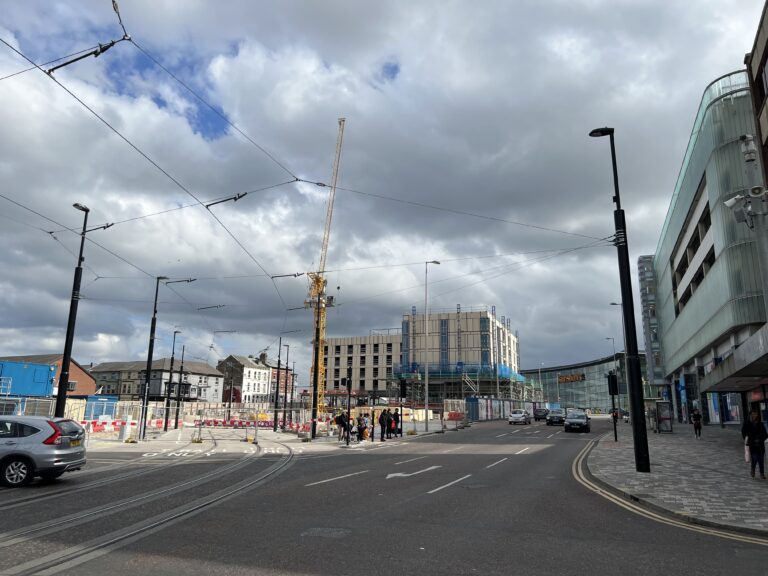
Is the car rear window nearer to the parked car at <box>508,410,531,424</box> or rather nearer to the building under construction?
the parked car at <box>508,410,531,424</box>

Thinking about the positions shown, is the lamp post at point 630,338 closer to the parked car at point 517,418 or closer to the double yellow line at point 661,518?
the double yellow line at point 661,518

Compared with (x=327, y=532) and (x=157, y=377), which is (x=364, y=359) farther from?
(x=327, y=532)

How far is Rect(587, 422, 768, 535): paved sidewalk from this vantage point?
9164 mm

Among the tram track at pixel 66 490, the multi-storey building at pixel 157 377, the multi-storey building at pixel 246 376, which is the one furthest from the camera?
the multi-storey building at pixel 246 376

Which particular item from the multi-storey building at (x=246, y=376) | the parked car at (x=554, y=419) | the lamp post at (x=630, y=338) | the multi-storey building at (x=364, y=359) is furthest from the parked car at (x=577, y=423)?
the multi-storey building at (x=246, y=376)

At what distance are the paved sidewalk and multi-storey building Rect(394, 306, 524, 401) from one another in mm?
74923

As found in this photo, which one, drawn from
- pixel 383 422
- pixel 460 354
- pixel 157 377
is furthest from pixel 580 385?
pixel 383 422

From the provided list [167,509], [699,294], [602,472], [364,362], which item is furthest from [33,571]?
[364,362]

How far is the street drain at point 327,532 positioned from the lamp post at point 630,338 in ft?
31.5

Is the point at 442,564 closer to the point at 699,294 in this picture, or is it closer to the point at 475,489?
the point at 475,489

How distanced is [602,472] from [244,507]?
34.0ft

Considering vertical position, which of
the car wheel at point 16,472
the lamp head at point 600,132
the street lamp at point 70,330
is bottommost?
the car wheel at point 16,472

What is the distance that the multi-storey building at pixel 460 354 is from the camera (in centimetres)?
9844

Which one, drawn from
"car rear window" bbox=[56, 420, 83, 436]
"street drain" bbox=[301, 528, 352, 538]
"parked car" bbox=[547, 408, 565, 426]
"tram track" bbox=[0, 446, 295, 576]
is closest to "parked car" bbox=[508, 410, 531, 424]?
"parked car" bbox=[547, 408, 565, 426]
